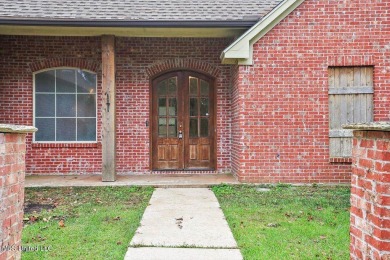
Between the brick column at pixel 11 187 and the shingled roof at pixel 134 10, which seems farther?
the shingled roof at pixel 134 10

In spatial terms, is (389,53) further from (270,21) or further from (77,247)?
(77,247)

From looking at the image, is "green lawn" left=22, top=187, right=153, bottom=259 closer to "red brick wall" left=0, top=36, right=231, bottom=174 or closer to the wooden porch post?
the wooden porch post

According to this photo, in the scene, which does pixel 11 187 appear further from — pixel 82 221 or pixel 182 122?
pixel 182 122

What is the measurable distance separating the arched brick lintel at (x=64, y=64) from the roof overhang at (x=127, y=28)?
32.6 inches

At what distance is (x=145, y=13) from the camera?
320 inches

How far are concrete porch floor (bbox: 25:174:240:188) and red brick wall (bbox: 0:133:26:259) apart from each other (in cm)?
471

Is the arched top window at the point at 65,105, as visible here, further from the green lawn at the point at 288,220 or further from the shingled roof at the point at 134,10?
the green lawn at the point at 288,220

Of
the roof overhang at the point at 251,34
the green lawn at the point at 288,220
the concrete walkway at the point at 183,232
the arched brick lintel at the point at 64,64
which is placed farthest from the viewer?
the arched brick lintel at the point at 64,64

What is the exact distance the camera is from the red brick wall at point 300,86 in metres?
7.85

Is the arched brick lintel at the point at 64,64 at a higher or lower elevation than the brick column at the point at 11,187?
higher

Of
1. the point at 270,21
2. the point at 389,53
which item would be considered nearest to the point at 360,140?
the point at 270,21

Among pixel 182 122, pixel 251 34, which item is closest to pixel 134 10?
pixel 251 34

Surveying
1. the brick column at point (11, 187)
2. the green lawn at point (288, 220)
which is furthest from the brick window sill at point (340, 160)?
the brick column at point (11, 187)

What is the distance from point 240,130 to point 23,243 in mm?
4944
